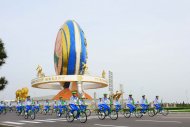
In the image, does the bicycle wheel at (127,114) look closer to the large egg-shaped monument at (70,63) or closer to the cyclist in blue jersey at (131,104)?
the cyclist in blue jersey at (131,104)

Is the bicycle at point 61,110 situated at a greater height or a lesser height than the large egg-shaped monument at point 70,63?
lesser

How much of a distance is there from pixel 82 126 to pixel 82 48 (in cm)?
4553

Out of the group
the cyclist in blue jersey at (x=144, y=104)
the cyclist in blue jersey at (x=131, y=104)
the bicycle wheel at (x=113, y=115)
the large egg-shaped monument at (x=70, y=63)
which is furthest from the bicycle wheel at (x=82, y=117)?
the large egg-shaped monument at (x=70, y=63)

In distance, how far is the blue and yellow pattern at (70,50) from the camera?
60.8m

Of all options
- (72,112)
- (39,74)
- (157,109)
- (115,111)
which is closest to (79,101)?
(72,112)

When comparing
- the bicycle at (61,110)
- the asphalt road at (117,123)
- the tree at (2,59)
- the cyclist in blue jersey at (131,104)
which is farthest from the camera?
the bicycle at (61,110)

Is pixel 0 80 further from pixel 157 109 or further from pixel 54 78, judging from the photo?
pixel 54 78

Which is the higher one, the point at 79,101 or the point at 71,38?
the point at 71,38

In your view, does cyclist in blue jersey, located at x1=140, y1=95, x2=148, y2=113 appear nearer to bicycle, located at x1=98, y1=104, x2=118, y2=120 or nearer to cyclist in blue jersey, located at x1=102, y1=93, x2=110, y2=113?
bicycle, located at x1=98, y1=104, x2=118, y2=120

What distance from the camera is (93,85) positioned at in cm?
7231

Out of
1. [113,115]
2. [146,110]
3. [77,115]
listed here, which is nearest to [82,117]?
[77,115]

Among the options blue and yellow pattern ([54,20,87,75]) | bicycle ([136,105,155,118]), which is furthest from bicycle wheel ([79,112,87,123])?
blue and yellow pattern ([54,20,87,75])

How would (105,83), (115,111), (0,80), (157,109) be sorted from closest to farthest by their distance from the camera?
(0,80) < (115,111) < (157,109) < (105,83)

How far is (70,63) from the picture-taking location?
61219 millimetres
